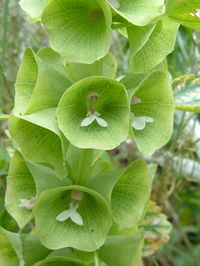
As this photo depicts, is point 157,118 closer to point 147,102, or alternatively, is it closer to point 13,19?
point 147,102

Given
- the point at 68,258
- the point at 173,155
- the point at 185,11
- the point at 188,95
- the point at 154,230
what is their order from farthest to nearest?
the point at 173,155 < the point at 154,230 < the point at 188,95 < the point at 68,258 < the point at 185,11

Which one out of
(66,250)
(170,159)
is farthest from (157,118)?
(170,159)

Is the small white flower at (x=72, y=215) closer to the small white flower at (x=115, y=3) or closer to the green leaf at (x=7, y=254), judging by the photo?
the green leaf at (x=7, y=254)

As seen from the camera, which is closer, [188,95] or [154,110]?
[154,110]

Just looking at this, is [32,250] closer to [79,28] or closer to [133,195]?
[133,195]

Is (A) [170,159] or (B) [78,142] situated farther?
(A) [170,159]

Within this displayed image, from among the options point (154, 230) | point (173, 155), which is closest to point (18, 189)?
point (154, 230)
